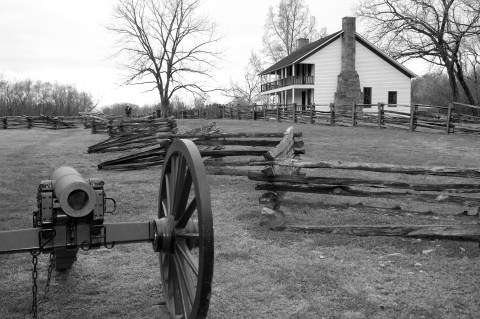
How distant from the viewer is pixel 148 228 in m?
3.32

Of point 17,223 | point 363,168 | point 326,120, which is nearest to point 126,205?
point 17,223

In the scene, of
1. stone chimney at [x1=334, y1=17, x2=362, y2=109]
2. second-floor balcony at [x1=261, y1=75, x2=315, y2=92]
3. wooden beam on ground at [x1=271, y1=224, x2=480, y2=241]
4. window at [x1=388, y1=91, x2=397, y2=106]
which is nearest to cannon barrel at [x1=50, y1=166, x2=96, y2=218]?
wooden beam on ground at [x1=271, y1=224, x2=480, y2=241]

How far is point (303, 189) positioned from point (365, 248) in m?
1.58

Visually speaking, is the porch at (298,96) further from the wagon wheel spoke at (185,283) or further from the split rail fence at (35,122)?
the wagon wheel spoke at (185,283)

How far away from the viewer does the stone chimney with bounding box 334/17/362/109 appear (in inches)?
1481

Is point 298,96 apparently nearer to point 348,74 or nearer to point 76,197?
point 348,74

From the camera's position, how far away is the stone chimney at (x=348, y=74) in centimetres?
3762

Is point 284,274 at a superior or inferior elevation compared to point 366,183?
inferior

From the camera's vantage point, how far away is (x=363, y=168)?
6.27 m

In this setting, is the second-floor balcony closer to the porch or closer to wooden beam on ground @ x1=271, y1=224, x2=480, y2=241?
the porch

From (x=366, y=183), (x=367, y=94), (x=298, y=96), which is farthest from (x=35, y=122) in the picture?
(x=366, y=183)

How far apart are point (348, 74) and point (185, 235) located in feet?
120

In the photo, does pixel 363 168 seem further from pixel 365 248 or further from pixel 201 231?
pixel 201 231

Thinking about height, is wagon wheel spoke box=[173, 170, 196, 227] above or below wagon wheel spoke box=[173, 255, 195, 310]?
above
